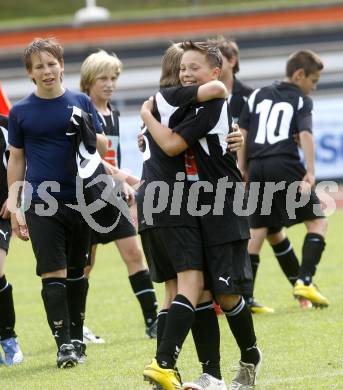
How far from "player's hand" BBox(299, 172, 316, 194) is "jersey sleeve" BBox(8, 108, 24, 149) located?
2.79 meters

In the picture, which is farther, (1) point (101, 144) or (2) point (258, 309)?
(2) point (258, 309)

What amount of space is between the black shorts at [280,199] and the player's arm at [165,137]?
10.7 feet

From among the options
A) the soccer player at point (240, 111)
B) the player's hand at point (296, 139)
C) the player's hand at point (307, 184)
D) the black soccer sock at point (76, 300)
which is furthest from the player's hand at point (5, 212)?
the player's hand at point (296, 139)

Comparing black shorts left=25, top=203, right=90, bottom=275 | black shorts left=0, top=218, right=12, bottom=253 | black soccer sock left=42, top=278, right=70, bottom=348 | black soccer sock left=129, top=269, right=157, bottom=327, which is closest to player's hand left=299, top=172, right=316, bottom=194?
black soccer sock left=129, top=269, right=157, bottom=327

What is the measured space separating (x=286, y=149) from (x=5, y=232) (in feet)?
8.74

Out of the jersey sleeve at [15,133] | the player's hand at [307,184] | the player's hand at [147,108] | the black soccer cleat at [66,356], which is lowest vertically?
the black soccer cleat at [66,356]

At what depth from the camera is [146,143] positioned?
17.4ft

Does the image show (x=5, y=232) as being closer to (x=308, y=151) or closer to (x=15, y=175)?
(x=15, y=175)

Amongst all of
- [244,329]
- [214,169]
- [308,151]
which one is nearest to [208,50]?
[214,169]

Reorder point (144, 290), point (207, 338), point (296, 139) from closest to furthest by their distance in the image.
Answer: point (207, 338)
point (144, 290)
point (296, 139)

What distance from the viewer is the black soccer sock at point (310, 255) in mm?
8203

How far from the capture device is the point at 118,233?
7340 mm

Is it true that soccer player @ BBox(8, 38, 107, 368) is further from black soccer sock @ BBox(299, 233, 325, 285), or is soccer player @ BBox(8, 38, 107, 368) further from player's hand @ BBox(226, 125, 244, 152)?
black soccer sock @ BBox(299, 233, 325, 285)

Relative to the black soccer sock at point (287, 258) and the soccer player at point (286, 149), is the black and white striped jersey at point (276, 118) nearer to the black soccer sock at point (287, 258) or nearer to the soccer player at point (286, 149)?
the soccer player at point (286, 149)
